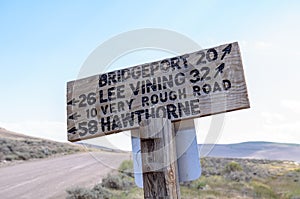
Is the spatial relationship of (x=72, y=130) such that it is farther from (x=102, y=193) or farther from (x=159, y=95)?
(x=102, y=193)

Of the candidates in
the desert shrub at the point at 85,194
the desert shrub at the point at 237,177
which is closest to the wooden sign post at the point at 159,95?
the desert shrub at the point at 85,194

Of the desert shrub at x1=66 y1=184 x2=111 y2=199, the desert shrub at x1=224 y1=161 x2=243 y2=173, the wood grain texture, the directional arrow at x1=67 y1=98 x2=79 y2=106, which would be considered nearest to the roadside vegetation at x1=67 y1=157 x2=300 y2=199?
the desert shrub at x1=66 y1=184 x2=111 y2=199

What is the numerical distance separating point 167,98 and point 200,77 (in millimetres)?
199

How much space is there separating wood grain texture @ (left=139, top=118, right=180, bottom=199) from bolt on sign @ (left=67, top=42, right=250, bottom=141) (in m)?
0.10

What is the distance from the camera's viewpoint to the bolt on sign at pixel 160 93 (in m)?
1.53

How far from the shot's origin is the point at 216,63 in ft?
5.14

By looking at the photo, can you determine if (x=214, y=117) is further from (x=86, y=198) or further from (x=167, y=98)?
(x=86, y=198)

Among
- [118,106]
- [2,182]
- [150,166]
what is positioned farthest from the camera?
[2,182]

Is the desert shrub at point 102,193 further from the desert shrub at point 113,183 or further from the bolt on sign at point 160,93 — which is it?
the bolt on sign at point 160,93

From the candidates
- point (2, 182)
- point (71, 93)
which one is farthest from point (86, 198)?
point (71, 93)

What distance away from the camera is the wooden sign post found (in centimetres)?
151

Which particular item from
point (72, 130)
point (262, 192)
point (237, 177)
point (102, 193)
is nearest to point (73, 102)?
point (72, 130)

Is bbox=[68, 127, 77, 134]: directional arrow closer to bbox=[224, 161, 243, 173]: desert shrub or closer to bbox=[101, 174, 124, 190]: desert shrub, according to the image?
bbox=[101, 174, 124, 190]: desert shrub

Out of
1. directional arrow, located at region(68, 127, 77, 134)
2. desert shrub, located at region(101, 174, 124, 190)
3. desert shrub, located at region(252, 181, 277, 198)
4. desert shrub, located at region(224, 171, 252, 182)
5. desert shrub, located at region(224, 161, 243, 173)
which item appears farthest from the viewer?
desert shrub, located at region(224, 161, 243, 173)
